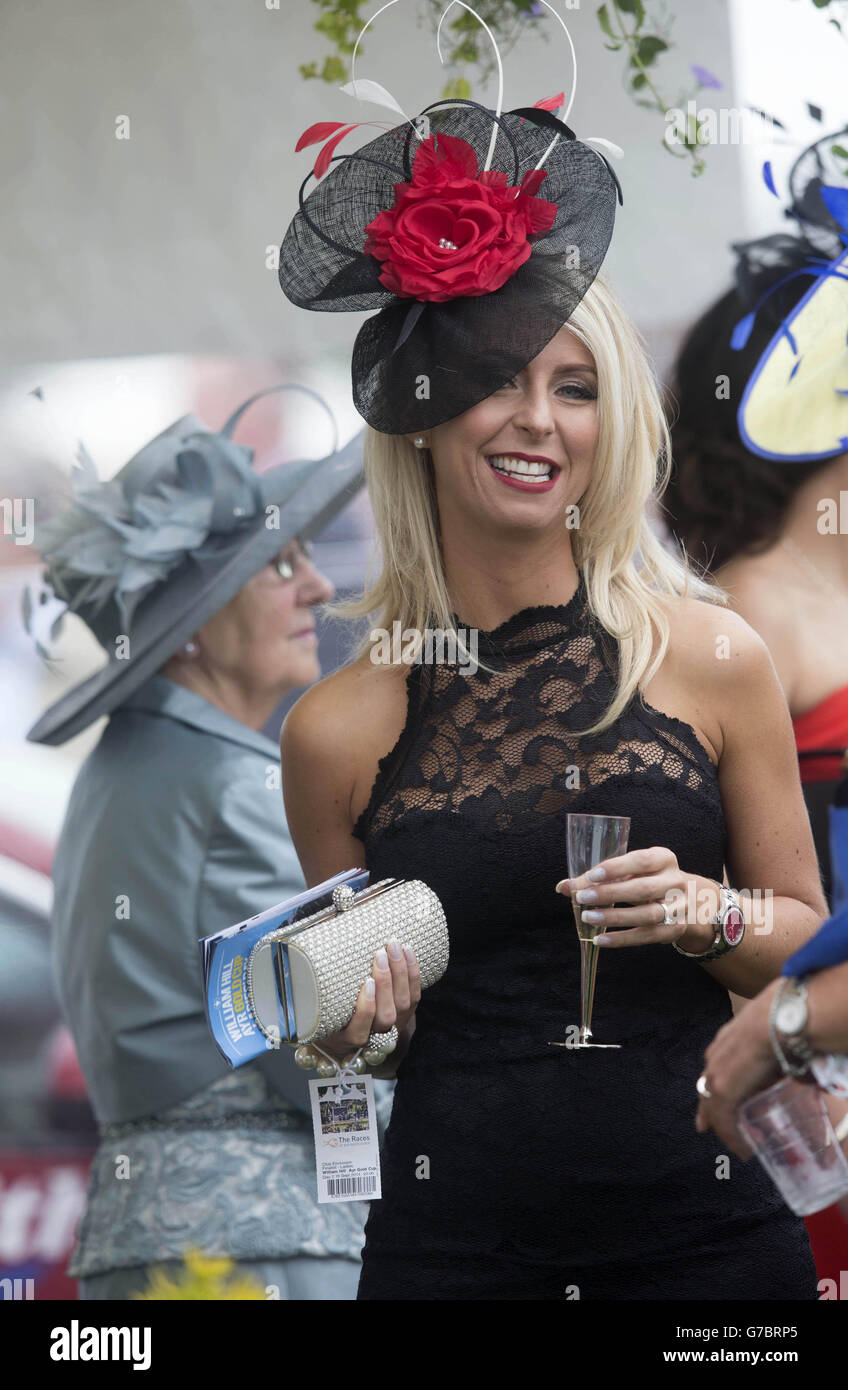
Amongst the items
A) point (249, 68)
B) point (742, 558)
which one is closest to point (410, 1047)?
point (742, 558)

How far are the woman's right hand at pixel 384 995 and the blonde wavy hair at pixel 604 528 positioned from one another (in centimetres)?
36

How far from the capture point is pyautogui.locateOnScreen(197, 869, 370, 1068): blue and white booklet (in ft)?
4.89

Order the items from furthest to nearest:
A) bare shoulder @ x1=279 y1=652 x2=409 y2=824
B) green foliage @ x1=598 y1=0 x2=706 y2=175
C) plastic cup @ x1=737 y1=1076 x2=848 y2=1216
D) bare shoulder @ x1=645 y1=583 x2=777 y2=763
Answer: green foliage @ x1=598 y1=0 x2=706 y2=175 < bare shoulder @ x1=279 y1=652 x2=409 y2=824 < bare shoulder @ x1=645 y1=583 x2=777 y2=763 < plastic cup @ x1=737 y1=1076 x2=848 y2=1216

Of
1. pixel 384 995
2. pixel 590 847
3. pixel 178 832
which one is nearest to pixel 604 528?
pixel 590 847

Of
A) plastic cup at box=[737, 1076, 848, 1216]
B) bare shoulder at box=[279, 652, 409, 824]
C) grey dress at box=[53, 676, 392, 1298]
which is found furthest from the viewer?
grey dress at box=[53, 676, 392, 1298]

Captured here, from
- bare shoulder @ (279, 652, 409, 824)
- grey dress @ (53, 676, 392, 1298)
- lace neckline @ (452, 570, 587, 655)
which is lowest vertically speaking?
grey dress @ (53, 676, 392, 1298)

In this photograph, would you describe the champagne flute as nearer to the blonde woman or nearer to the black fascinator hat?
the blonde woman

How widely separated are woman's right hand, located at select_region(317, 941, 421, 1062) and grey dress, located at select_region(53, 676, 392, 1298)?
1007 millimetres

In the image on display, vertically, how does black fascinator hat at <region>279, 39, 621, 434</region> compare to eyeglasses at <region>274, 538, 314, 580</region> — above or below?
above

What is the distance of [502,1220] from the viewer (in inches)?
62.9

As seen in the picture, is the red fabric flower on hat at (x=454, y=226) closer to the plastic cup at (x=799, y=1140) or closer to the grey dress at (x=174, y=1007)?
the plastic cup at (x=799, y=1140)

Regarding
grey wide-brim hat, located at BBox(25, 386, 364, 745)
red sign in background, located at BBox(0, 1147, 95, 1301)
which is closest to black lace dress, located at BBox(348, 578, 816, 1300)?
grey wide-brim hat, located at BBox(25, 386, 364, 745)

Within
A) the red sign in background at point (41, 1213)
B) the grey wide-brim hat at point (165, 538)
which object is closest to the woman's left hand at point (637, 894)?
the grey wide-brim hat at point (165, 538)
